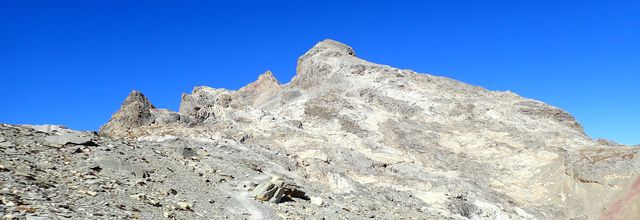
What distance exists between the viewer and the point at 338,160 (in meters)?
42.4

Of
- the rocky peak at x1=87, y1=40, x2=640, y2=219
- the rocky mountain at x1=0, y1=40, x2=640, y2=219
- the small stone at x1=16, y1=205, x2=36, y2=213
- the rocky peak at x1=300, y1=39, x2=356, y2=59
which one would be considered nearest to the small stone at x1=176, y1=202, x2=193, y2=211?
the rocky mountain at x1=0, y1=40, x2=640, y2=219

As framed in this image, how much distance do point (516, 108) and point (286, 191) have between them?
46.8m

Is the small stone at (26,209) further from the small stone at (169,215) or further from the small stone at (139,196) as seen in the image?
the small stone at (139,196)

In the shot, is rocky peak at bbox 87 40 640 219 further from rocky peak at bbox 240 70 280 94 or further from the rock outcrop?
rocky peak at bbox 240 70 280 94

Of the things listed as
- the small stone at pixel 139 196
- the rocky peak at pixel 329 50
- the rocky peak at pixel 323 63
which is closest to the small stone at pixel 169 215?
the small stone at pixel 139 196

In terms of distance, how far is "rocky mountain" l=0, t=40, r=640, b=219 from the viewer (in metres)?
19.1

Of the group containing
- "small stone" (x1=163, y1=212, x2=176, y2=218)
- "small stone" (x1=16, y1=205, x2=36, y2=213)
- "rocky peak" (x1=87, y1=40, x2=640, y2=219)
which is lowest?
"small stone" (x1=16, y1=205, x2=36, y2=213)

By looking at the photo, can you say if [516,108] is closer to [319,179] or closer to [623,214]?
[319,179]

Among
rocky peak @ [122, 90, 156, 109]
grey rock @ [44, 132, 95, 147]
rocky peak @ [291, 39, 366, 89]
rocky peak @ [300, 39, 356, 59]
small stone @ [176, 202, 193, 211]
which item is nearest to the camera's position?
small stone @ [176, 202, 193, 211]

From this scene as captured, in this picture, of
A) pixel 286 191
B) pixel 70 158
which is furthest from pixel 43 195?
pixel 286 191

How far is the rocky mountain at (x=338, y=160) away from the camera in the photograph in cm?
1911

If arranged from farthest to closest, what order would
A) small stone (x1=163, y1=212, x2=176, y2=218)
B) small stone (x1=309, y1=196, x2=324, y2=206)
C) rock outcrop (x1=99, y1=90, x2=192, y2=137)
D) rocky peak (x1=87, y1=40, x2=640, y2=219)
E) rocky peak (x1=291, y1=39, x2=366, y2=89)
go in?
1. rocky peak (x1=291, y1=39, x2=366, y2=89)
2. rock outcrop (x1=99, y1=90, x2=192, y2=137)
3. rocky peak (x1=87, y1=40, x2=640, y2=219)
4. small stone (x1=309, y1=196, x2=324, y2=206)
5. small stone (x1=163, y1=212, x2=176, y2=218)

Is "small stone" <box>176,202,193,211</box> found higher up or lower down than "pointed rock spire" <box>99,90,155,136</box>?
lower down

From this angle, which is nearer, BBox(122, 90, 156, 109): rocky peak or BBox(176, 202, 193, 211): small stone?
BBox(176, 202, 193, 211): small stone
